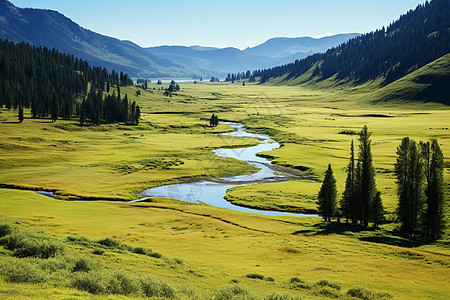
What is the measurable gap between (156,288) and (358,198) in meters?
45.7

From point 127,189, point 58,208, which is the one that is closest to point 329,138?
point 127,189

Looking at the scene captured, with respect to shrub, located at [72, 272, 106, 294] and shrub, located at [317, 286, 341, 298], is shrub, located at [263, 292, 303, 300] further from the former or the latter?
shrub, located at [72, 272, 106, 294]

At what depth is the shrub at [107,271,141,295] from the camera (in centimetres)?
2309

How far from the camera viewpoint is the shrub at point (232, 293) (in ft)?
81.0

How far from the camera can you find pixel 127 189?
8219 centimetres

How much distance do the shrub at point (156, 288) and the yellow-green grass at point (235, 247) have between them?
2.83 m

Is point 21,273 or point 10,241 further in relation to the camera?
point 10,241

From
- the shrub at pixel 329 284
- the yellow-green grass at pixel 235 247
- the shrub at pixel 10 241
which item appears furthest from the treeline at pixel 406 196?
the shrub at pixel 10 241

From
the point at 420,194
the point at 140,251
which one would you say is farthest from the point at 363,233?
the point at 140,251

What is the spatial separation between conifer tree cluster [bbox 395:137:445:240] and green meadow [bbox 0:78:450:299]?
2546mm

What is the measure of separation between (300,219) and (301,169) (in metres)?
40.8

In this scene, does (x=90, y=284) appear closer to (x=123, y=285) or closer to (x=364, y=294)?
(x=123, y=285)

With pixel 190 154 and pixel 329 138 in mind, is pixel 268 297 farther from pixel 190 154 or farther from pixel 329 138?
pixel 329 138

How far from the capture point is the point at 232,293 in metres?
25.3
